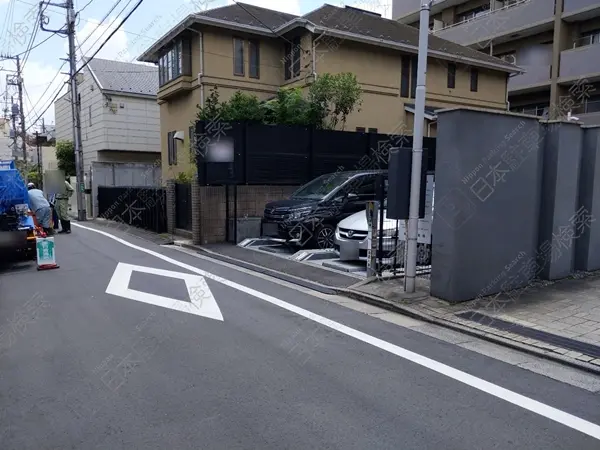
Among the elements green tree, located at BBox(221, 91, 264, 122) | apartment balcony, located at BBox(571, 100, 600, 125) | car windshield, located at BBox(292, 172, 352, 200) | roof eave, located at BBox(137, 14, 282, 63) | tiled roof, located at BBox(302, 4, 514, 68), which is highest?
tiled roof, located at BBox(302, 4, 514, 68)

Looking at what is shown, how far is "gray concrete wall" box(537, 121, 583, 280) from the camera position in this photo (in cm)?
774

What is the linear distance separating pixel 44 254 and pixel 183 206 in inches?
206

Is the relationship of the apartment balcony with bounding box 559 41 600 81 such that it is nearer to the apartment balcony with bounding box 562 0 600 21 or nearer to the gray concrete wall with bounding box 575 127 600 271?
the apartment balcony with bounding box 562 0 600 21

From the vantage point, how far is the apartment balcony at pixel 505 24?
25438 millimetres

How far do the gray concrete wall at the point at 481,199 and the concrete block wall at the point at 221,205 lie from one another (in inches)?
274

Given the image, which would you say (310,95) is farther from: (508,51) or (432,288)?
(508,51)

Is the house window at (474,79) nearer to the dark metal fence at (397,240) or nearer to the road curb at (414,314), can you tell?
the dark metal fence at (397,240)

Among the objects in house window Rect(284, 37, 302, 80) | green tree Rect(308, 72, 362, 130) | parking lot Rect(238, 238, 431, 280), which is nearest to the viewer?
parking lot Rect(238, 238, 431, 280)

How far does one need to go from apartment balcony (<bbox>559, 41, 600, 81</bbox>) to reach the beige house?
16.3ft

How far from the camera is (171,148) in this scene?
22.2 meters

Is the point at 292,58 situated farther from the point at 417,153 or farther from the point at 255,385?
the point at 255,385

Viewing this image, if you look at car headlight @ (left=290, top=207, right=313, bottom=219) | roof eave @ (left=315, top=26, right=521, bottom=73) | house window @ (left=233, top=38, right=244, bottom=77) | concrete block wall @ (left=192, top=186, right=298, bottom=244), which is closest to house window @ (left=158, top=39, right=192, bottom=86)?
house window @ (left=233, top=38, right=244, bottom=77)

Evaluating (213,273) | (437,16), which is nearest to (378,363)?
(213,273)

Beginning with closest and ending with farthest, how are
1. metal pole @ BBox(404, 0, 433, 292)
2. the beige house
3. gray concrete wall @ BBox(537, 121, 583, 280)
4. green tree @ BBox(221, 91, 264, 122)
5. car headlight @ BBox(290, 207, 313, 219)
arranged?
1. metal pole @ BBox(404, 0, 433, 292)
2. gray concrete wall @ BBox(537, 121, 583, 280)
3. car headlight @ BBox(290, 207, 313, 219)
4. green tree @ BBox(221, 91, 264, 122)
5. the beige house
